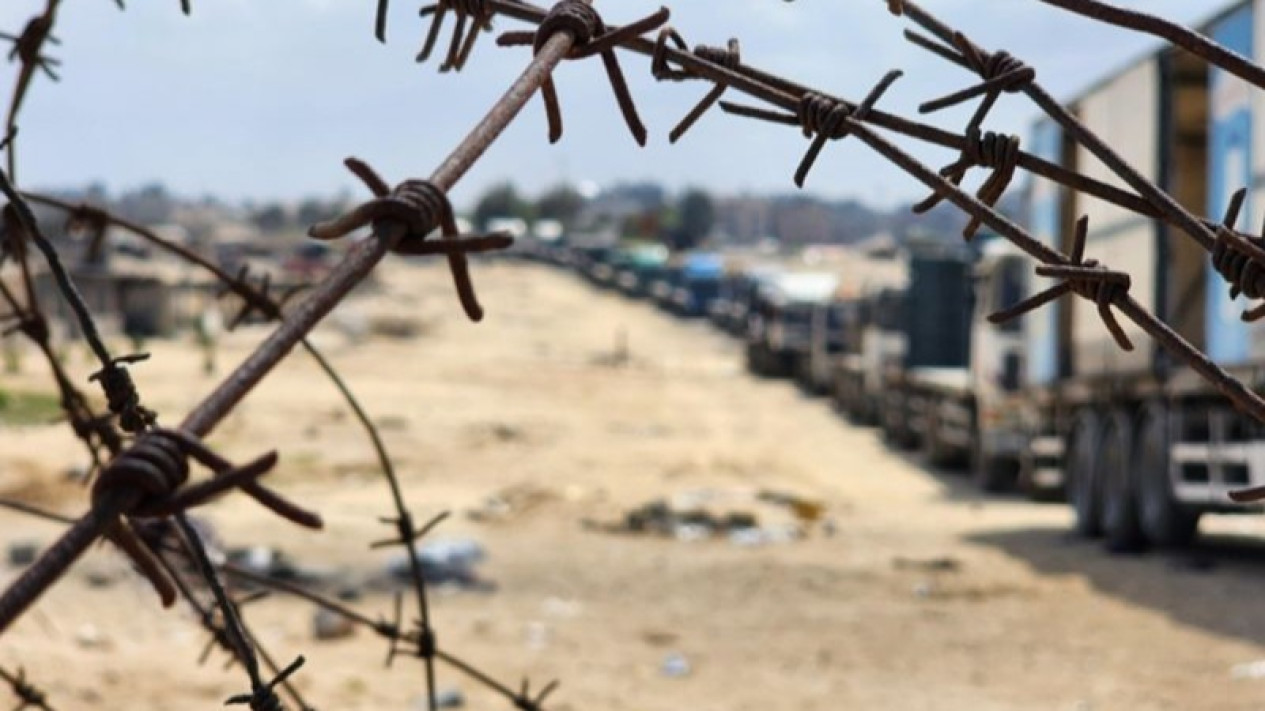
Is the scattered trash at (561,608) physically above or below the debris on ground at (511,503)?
below

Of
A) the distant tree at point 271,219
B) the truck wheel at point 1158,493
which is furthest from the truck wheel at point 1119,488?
the distant tree at point 271,219

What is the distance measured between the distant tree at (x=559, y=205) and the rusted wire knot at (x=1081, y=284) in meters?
159

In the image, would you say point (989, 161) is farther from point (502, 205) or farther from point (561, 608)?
point (502, 205)

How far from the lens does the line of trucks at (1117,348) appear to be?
42.0 ft

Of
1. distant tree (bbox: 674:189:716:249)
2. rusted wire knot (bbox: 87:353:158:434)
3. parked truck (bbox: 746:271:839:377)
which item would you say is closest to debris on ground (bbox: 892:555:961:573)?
rusted wire knot (bbox: 87:353:158:434)

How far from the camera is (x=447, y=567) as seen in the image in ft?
45.1

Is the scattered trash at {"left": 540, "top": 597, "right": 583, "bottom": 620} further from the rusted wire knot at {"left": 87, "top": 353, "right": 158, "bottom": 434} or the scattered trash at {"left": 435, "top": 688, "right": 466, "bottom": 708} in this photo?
the rusted wire knot at {"left": 87, "top": 353, "right": 158, "bottom": 434}

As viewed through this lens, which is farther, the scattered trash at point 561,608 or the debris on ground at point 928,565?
the debris on ground at point 928,565

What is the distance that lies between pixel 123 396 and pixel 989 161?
1.00m

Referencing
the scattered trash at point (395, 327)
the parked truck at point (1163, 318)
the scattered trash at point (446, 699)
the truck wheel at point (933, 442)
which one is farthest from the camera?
the scattered trash at point (395, 327)

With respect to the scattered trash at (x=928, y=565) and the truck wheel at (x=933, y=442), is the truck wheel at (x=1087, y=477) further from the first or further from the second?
the truck wheel at (x=933, y=442)

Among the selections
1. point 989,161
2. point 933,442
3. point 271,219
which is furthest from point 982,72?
Answer: point 271,219

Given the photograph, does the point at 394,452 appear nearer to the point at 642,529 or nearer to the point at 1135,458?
the point at 642,529

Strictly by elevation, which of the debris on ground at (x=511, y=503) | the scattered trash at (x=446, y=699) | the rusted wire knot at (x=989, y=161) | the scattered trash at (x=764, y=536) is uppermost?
the rusted wire knot at (x=989, y=161)
